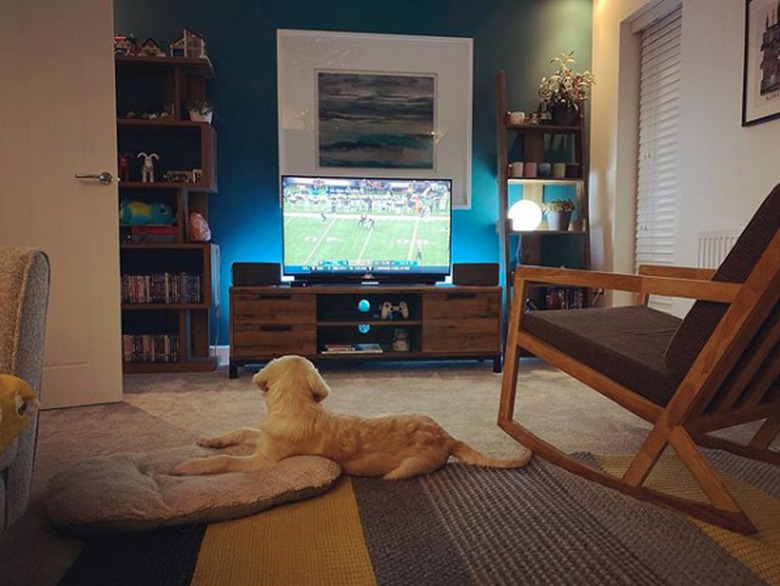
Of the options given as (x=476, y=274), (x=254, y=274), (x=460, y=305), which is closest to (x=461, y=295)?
(x=460, y=305)

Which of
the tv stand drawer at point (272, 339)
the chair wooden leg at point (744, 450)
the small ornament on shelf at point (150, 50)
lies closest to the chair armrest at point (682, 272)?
the chair wooden leg at point (744, 450)

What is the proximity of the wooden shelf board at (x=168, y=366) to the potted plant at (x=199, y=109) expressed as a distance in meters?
1.44

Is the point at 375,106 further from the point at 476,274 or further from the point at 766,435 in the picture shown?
the point at 766,435

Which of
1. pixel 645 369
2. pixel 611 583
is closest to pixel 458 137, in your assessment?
pixel 645 369

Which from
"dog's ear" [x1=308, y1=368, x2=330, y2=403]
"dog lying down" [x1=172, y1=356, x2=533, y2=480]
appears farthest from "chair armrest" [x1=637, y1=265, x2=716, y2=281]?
"dog's ear" [x1=308, y1=368, x2=330, y2=403]

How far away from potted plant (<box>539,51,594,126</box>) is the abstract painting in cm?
76

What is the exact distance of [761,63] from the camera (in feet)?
8.54

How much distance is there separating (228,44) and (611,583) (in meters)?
3.69

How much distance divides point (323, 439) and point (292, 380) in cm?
19

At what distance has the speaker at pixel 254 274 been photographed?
10.8 ft

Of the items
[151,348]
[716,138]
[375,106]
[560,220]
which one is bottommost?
[151,348]

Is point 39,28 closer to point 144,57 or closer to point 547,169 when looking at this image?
point 144,57

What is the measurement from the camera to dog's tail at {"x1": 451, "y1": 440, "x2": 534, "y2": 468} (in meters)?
1.72

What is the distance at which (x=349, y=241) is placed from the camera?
3.50m
